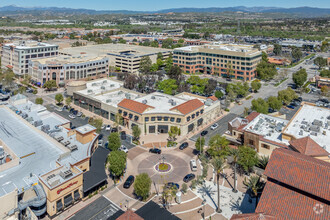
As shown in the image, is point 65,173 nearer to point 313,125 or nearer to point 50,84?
point 313,125

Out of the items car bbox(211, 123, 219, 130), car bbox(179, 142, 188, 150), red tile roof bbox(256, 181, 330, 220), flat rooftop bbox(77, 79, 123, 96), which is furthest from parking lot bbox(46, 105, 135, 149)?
red tile roof bbox(256, 181, 330, 220)

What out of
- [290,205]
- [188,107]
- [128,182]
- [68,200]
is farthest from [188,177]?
[188,107]

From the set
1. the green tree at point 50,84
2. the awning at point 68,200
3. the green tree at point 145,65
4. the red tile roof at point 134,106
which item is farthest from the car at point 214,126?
the green tree at point 50,84

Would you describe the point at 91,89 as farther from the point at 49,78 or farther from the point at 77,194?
the point at 77,194

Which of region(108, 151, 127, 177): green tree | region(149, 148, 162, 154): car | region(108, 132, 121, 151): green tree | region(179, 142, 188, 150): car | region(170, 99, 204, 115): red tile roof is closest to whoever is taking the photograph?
region(108, 151, 127, 177): green tree

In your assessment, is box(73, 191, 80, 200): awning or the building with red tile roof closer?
the building with red tile roof

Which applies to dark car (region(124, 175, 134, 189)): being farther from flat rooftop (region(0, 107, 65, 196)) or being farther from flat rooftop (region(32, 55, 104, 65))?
flat rooftop (region(32, 55, 104, 65))

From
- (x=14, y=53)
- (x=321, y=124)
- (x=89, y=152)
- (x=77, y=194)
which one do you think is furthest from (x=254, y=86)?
(x=14, y=53)
